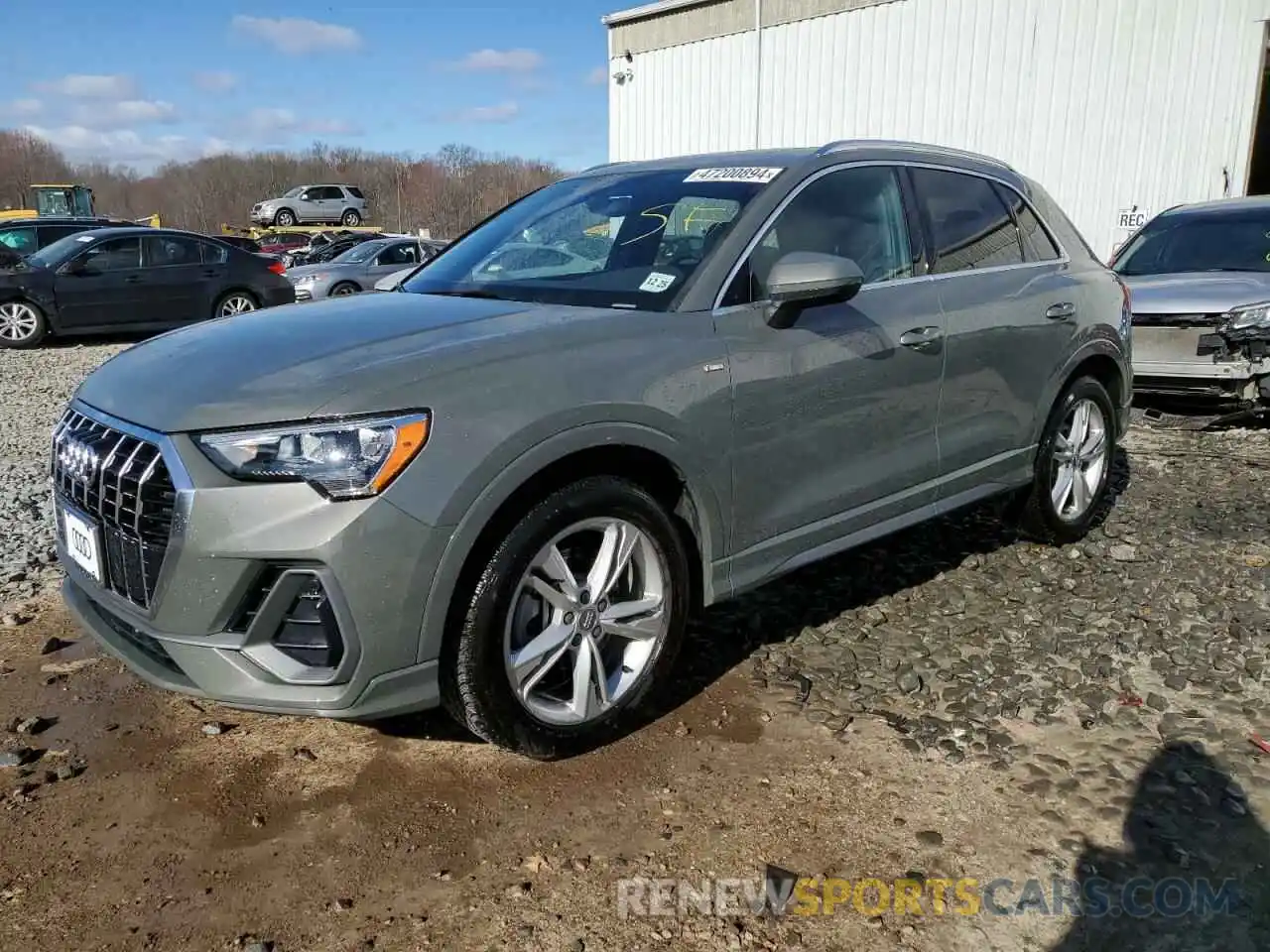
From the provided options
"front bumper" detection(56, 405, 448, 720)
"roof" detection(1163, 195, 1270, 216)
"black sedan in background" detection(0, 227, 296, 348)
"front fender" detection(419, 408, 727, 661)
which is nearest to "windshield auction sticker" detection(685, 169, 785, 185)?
"front fender" detection(419, 408, 727, 661)

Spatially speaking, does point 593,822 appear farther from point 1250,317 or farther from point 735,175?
point 1250,317

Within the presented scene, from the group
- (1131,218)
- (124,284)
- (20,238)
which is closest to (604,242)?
(124,284)

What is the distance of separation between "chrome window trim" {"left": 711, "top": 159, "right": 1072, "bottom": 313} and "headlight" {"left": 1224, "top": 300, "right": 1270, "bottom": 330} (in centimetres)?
306

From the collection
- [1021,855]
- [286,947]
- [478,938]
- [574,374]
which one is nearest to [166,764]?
[286,947]

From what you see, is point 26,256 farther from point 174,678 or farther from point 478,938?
point 478,938

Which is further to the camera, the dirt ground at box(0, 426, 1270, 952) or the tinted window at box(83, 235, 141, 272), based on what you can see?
the tinted window at box(83, 235, 141, 272)

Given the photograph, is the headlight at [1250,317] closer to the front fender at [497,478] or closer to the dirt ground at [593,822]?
the dirt ground at [593,822]

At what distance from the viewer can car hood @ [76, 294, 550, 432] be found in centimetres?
238

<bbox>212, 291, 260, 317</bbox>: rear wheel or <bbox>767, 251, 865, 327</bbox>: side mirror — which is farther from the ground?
<bbox>767, 251, 865, 327</bbox>: side mirror

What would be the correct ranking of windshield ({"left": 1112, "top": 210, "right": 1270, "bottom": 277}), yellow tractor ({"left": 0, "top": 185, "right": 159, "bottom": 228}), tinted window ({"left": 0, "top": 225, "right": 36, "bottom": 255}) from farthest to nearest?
1. yellow tractor ({"left": 0, "top": 185, "right": 159, "bottom": 228})
2. tinted window ({"left": 0, "top": 225, "right": 36, "bottom": 255})
3. windshield ({"left": 1112, "top": 210, "right": 1270, "bottom": 277})

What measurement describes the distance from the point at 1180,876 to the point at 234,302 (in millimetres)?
13484

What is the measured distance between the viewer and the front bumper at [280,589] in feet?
7.49

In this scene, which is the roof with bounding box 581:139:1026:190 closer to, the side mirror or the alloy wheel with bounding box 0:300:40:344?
the side mirror

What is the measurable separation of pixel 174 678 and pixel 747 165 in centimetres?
246
